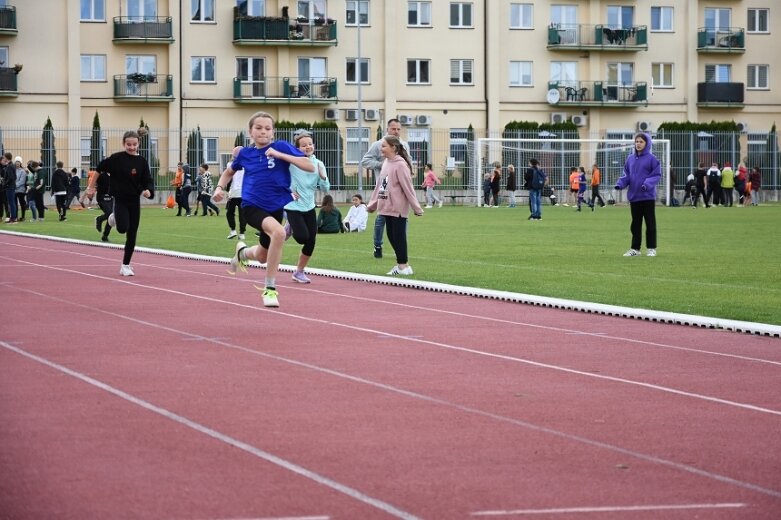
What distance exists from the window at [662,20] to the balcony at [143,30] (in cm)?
2579

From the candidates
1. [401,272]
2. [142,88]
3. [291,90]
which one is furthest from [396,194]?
[291,90]

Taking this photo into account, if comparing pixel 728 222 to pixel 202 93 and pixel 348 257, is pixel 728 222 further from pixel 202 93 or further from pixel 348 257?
pixel 202 93

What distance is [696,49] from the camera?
3000 inches

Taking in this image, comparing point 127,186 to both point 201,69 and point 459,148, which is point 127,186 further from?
point 201,69

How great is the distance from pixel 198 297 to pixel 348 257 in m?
7.87

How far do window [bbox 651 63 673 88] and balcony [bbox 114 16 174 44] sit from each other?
2578cm

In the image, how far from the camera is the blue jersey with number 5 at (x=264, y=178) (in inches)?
565

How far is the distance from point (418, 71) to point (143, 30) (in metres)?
14.0

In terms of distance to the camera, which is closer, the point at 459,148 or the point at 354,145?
the point at 459,148

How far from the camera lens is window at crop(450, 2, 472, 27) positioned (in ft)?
239

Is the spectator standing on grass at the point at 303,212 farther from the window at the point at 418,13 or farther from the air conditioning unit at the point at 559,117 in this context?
the air conditioning unit at the point at 559,117

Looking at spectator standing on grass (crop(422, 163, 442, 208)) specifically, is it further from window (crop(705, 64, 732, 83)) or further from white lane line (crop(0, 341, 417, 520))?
white lane line (crop(0, 341, 417, 520))

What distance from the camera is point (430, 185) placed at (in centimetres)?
6038

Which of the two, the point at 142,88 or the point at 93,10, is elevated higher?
the point at 93,10
